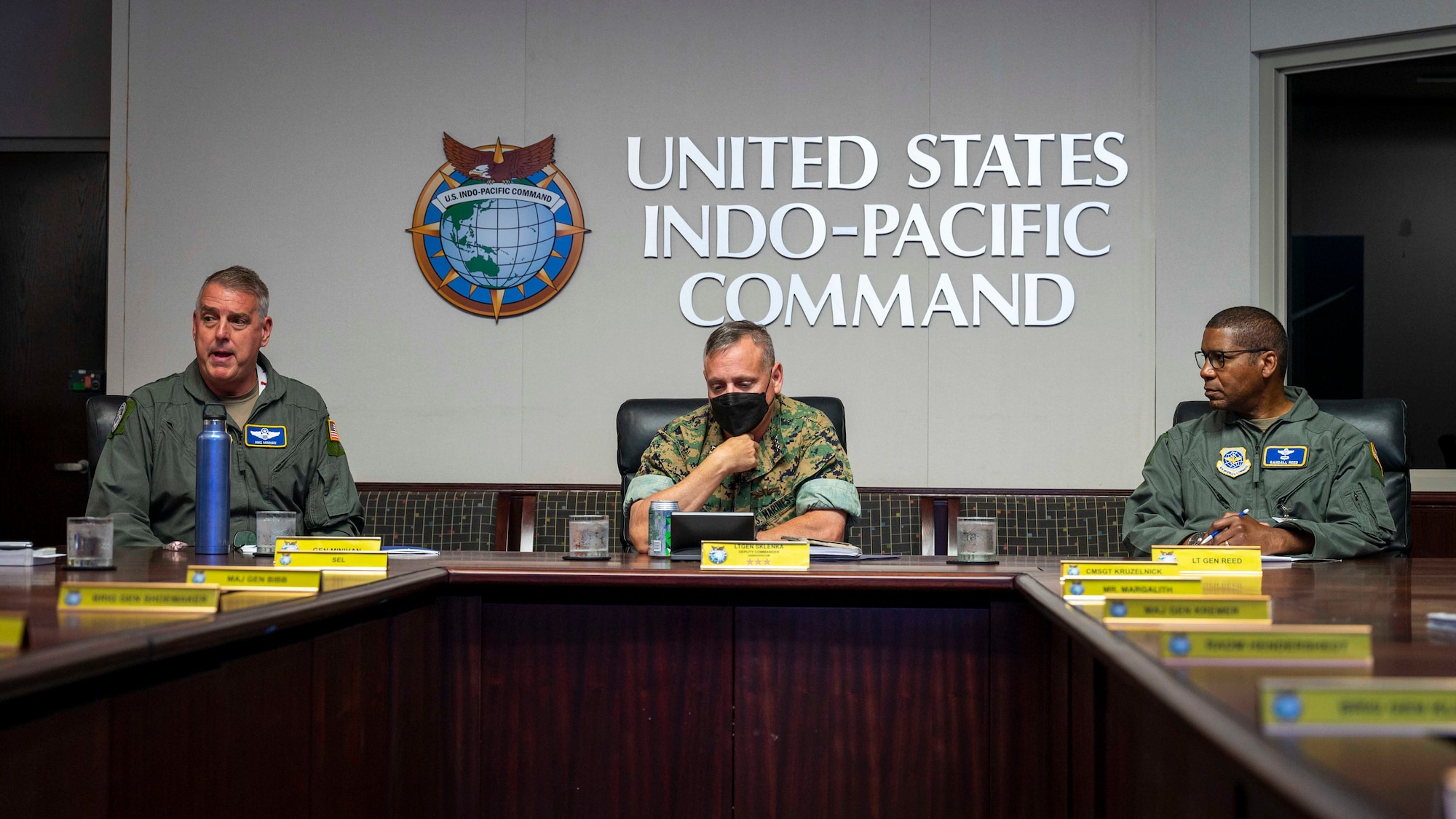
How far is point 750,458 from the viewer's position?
2498mm

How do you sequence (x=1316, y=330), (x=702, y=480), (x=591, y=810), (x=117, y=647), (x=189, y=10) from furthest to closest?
(x=189, y=10), (x=1316, y=330), (x=702, y=480), (x=591, y=810), (x=117, y=647)

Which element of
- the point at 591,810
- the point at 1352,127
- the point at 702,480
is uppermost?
the point at 1352,127

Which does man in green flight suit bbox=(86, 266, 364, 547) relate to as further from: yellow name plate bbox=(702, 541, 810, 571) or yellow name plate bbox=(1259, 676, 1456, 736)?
yellow name plate bbox=(1259, 676, 1456, 736)

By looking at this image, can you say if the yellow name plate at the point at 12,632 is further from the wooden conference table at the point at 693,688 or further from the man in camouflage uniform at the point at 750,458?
the man in camouflage uniform at the point at 750,458

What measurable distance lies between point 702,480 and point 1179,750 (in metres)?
1.58

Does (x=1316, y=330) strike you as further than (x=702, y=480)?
Yes

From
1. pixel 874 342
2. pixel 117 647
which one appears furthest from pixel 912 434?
pixel 117 647

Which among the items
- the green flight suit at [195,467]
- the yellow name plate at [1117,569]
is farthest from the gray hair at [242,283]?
the yellow name plate at [1117,569]

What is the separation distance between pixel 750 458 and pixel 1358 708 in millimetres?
1834

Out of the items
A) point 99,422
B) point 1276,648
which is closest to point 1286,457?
point 1276,648

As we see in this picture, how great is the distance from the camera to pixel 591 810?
190 centimetres

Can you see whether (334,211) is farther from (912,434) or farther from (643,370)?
(912,434)

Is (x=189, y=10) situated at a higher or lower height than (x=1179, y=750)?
higher

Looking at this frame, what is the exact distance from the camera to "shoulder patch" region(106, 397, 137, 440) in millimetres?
2434
